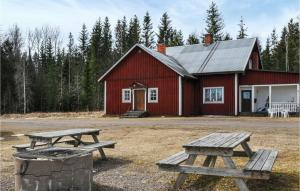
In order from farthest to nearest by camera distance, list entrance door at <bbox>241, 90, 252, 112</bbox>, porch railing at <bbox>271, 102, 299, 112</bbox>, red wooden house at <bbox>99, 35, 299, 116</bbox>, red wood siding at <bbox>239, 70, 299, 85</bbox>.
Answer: entrance door at <bbox>241, 90, 252, 112</bbox>
red wooden house at <bbox>99, 35, 299, 116</bbox>
red wood siding at <bbox>239, 70, 299, 85</bbox>
porch railing at <bbox>271, 102, 299, 112</bbox>

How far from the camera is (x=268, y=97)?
93.4ft

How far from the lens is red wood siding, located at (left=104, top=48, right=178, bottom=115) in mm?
27453

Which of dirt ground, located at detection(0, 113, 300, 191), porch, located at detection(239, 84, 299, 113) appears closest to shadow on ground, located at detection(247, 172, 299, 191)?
dirt ground, located at detection(0, 113, 300, 191)

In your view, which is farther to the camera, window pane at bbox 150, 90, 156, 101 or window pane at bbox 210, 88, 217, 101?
window pane at bbox 150, 90, 156, 101

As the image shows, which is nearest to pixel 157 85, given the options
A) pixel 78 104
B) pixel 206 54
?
pixel 206 54

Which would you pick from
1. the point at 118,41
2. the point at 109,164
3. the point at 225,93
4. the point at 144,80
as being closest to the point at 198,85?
the point at 225,93

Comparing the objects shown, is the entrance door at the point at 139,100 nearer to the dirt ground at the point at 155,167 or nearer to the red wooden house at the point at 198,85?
the red wooden house at the point at 198,85

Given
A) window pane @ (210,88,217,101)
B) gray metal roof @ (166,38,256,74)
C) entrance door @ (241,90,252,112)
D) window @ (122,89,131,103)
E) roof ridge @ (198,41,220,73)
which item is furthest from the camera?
window @ (122,89,131,103)

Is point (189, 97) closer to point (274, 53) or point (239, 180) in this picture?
point (239, 180)

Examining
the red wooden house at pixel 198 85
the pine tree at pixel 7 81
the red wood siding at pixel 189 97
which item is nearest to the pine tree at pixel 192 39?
the pine tree at pixel 7 81

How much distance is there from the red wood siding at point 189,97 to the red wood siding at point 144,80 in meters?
0.58

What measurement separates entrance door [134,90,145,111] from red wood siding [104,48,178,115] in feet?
1.60

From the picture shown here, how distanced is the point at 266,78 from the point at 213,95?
3.86 meters

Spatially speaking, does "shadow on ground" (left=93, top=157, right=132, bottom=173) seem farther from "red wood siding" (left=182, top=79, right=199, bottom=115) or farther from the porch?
the porch
